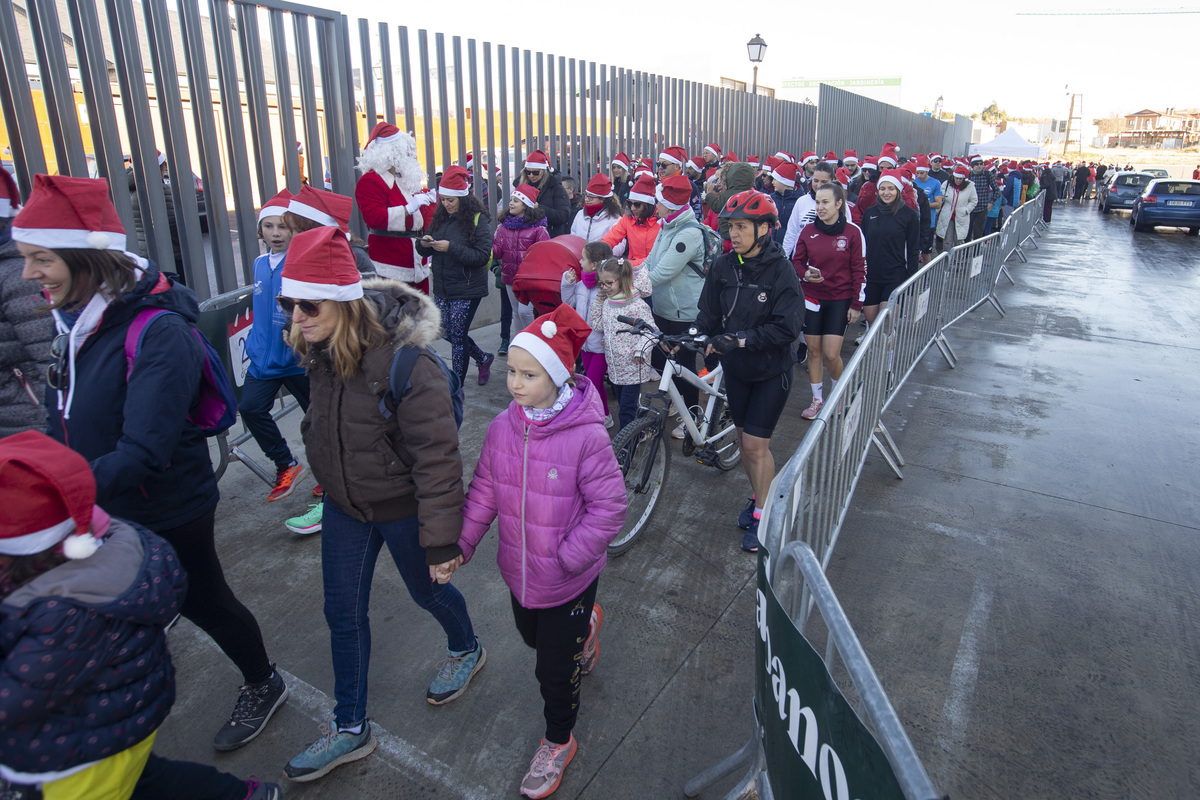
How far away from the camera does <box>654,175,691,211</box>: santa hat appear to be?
5820mm

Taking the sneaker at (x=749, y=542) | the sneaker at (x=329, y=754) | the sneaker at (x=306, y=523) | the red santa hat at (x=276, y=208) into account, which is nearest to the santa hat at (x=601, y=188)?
the red santa hat at (x=276, y=208)

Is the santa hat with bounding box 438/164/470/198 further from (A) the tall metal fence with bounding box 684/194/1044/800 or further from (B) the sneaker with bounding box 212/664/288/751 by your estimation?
(B) the sneaker with bounding box 212/664/288/751

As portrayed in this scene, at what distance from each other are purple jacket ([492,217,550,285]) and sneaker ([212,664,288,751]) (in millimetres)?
4564

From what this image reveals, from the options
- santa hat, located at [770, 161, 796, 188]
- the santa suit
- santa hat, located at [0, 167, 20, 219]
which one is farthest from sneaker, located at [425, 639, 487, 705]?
santa hat, located at [770, 161, 796, 188]

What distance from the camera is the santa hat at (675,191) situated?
19.1ft

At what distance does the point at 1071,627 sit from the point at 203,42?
7189mm

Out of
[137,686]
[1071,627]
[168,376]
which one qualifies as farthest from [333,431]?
[1071,627]

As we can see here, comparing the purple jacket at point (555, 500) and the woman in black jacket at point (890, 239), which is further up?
the woman in black jacket at point (890, 239)

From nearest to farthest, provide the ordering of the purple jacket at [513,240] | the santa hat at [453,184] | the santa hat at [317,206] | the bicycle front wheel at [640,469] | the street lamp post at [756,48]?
the santa hat at [317,206]
the bicycle front wheel at [640,469]
the santa hat at [453,184]
the purple jacket at [513,240]
the street lamp post at [756,48]

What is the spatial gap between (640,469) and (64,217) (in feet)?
9.87

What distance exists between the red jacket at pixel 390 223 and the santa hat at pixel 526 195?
0.77 meters

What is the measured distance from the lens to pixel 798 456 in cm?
255

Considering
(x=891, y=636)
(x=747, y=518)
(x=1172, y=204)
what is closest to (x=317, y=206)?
(x=747, y=518)

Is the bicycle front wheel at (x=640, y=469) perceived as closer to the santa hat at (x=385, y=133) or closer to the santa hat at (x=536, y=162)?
the santa hat at (x=385, y=133)
